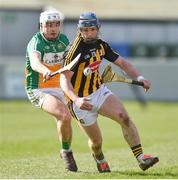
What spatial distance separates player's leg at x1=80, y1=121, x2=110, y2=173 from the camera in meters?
11.9

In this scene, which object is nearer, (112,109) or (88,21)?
(88,21)

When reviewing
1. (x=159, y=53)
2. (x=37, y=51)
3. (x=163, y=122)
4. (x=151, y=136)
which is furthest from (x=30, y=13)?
(x=37, y=51)

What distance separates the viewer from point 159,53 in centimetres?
4716

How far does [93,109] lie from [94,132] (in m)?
0.38

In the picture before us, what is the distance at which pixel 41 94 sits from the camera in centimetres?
1235

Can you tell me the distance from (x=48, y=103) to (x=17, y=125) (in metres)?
12.6

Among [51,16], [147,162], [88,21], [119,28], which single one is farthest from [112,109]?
[119,28]

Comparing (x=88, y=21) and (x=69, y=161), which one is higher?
(x=88, y=21)

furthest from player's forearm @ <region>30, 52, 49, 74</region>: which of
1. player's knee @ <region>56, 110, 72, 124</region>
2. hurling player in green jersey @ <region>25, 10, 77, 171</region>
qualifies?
player's knee @ <region>56, 110, 72, 124</region>

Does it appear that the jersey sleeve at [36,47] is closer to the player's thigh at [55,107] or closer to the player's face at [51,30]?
the player's face at [51,30]

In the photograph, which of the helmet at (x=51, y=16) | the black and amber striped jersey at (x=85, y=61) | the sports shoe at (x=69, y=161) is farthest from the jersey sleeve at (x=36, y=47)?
the sports shoe at (x=69, y=161)

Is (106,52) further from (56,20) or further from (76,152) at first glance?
(76,152)

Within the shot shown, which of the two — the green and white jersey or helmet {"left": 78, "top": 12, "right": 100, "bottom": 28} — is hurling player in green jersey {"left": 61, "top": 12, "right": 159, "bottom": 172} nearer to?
helmet {"left": 78, "top": 12, "right": 100, "bottom": 28}

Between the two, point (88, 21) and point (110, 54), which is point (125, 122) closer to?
point (110, 54)
